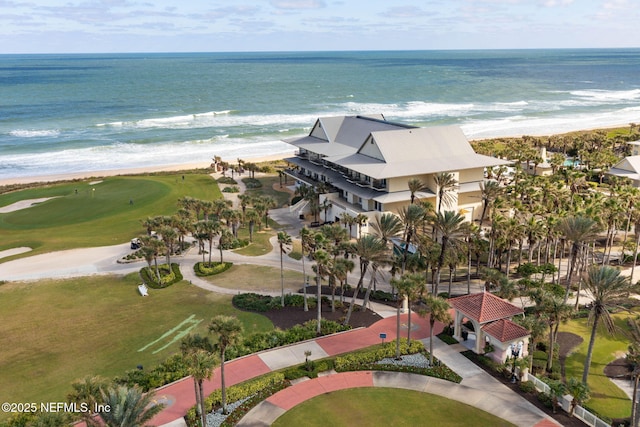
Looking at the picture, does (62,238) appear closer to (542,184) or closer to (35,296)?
(35,296)

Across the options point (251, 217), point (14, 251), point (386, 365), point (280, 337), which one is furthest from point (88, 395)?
point (14, 251)

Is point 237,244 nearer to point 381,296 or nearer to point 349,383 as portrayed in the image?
point 381,296

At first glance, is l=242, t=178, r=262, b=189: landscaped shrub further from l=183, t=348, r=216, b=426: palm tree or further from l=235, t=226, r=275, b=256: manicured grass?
l=183, t=348, r=216, b=426: palm tree

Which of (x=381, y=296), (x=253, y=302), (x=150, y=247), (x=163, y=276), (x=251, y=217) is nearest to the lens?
(x=253, y=302)

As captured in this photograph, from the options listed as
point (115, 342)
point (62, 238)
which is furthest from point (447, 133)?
point (62, 238)

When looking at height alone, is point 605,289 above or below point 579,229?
below

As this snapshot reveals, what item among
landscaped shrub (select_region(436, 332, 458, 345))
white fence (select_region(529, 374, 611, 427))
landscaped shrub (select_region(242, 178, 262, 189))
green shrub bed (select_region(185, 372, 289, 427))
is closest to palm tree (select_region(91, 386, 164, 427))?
green shrub bed (select_region(185, 372, 289, 427))

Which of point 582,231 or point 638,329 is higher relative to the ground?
point 582,231

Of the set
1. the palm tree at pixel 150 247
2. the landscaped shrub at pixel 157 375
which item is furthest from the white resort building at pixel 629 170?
the landscaped shrub at pixel 157 375

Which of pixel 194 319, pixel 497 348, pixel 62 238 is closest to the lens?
pixel 497 348
